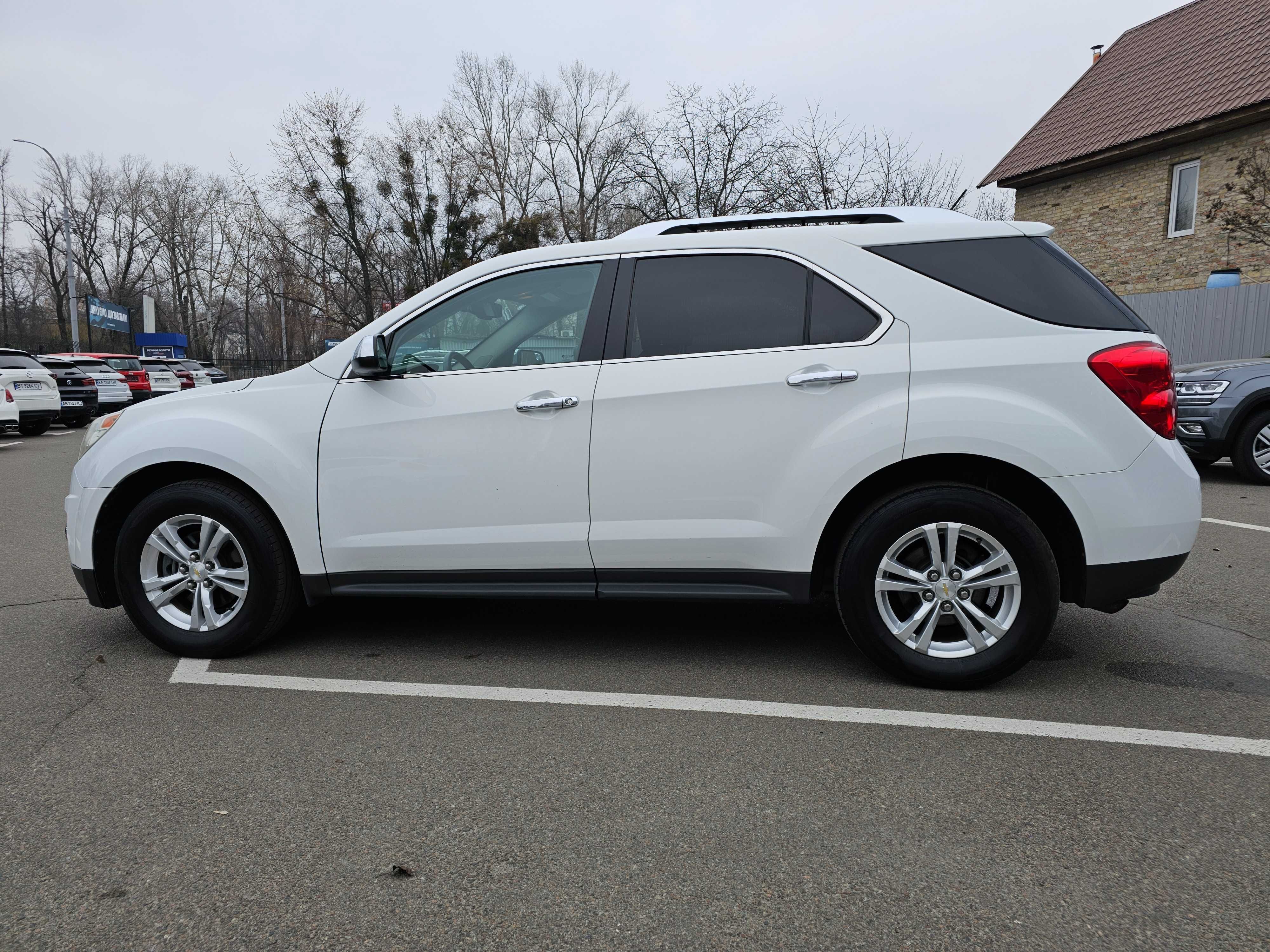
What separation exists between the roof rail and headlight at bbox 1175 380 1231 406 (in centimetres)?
693

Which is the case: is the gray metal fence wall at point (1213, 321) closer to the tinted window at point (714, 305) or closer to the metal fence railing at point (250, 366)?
the tinted window at point (714, 305)

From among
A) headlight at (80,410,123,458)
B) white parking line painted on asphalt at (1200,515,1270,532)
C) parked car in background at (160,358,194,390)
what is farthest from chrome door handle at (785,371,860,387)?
parked car in background at (160,358,194,390)

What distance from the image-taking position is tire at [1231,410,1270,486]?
920 cm

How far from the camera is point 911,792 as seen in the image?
108 inches

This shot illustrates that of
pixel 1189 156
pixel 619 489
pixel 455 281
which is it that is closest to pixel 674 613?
pixel 619 489

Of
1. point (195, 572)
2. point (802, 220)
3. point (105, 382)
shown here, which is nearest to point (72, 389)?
point (105, 382)

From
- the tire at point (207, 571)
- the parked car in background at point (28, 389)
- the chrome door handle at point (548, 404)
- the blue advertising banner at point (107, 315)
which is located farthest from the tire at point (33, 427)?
the blue advertising banner at point (107, 315)

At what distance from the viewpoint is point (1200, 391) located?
9.37 metres

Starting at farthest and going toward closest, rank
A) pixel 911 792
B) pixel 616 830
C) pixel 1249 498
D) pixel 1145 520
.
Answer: pixel 1249 498 → pixel 1145 520 → pixel 911 792 → pixel 616 830

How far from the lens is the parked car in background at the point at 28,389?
16.3 metres

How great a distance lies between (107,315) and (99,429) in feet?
170

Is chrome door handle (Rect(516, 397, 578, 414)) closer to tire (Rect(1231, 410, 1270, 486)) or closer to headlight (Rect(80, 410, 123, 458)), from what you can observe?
headlight (Rect(80, 410, 123, 458))

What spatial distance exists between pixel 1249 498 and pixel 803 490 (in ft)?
23.1

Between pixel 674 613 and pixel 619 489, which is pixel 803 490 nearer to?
pixel 619 489
